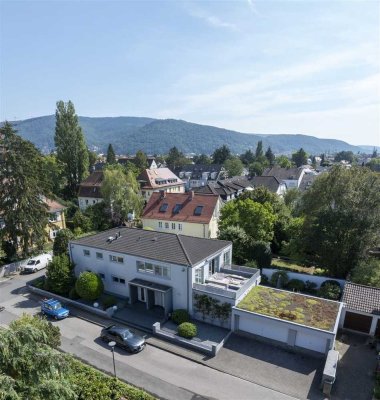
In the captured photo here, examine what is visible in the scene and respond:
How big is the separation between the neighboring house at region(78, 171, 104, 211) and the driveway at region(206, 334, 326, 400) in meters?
47.1

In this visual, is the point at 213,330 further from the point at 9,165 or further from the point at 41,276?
the point at 9,165

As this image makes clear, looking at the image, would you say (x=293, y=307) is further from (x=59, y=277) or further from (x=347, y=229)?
(x=59, y=277)

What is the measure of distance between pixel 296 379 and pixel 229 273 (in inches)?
448

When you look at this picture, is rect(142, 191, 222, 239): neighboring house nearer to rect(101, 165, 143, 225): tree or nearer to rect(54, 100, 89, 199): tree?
rect(101, 165, 143, 225): tree

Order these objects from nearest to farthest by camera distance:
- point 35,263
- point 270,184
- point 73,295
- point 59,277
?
point 73,295 < point 59,277 < point 35,263 < point 270,184

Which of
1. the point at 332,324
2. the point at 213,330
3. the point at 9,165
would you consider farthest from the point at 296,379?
the point at 9,165

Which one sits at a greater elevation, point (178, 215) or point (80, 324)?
point (178, 215)

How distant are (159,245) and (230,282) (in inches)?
290

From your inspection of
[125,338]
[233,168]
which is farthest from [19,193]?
[233,168]

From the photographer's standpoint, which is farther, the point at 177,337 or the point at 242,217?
the point at 242,217

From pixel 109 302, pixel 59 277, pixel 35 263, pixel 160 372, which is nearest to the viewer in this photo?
pixel 160 372

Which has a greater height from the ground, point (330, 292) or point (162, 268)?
point (162, 268)

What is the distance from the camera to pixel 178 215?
1746 inches

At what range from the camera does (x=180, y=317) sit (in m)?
23.7
